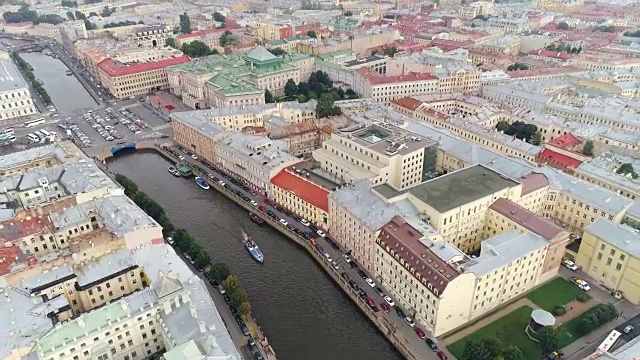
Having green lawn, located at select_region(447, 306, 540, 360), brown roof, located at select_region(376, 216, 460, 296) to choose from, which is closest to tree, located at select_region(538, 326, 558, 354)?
green lawn, located at select_region(447, 306, 540, 360)

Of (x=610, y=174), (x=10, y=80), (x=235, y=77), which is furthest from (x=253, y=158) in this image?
(x=10, y=80)

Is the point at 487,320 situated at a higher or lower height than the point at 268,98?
lower

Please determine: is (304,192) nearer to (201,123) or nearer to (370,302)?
(370,302)

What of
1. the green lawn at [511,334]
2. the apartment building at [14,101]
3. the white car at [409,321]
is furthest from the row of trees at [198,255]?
the apartment building at [14,101]

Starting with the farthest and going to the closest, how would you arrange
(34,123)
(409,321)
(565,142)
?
(34,123), (565,142), (409,321)

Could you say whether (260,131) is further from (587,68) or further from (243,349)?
(587,68)

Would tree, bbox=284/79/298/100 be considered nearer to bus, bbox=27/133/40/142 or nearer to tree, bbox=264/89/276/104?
tree, bbox=264/89/276/104
